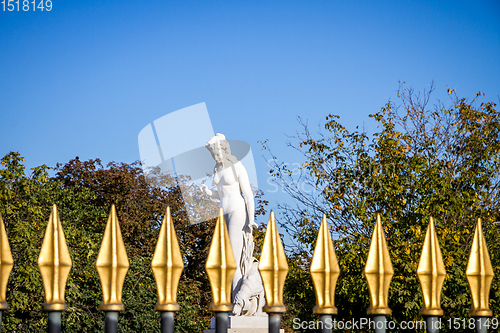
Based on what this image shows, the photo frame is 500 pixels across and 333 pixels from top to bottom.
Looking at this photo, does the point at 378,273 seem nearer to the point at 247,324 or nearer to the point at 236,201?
the point at 247,324

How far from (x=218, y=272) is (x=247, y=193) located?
607cm

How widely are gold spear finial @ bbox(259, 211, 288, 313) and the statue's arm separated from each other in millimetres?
5950

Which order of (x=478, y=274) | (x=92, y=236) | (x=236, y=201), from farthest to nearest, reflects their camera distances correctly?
(x=92, y=236) < (x=236, y=201) < (x=478, y=274)

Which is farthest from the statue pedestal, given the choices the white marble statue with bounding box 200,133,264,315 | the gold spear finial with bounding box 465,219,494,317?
the gold spear finial with bounding box 465,219,494,317

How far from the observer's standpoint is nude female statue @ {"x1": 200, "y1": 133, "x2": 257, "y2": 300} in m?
7.80

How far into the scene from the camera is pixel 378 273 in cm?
196

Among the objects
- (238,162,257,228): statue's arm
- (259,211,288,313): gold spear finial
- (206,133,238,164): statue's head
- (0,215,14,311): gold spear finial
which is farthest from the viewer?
(206,133,238,164): statue's head

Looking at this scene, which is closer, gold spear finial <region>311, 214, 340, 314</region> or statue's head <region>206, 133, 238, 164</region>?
gold spear finial <region>311, 214, 340, 314</region>

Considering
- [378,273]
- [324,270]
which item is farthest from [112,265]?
[378,273]

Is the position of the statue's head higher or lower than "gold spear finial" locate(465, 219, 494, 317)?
higher

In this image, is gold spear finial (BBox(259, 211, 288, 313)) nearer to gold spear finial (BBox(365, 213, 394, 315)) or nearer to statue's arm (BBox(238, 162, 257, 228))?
gold spear finial (BBox(365, 213, 394, 315))

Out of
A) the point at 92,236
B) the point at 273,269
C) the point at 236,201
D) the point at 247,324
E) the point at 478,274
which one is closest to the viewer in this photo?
the point at 273,269

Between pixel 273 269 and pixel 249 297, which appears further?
pixel 249 297

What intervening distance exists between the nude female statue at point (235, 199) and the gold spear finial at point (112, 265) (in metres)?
5.88
